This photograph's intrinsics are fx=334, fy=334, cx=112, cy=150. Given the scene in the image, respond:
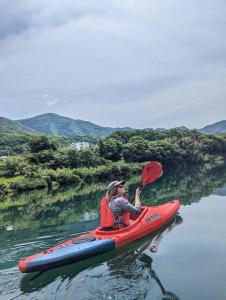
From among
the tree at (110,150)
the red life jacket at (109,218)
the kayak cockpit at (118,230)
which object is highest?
the tree at (110,150)

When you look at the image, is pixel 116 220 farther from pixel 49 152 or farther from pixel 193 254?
pixel 49 152

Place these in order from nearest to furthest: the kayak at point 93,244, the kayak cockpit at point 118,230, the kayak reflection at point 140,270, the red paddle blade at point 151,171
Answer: the kayak reflection at point 140,270
the kayak at point 93,244
the kayak cockpit at point 118,230
the red paddle blade at point 151,171

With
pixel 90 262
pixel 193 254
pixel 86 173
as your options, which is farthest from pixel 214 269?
pixel 86 173

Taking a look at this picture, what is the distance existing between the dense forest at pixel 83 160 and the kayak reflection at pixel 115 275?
27.4 m

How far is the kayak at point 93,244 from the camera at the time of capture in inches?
292

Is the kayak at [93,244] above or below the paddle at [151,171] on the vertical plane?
below

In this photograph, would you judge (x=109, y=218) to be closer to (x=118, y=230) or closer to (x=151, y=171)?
(x=118, y=230)

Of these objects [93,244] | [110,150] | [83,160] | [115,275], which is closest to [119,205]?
[93,244]

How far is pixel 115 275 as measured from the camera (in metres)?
7.25

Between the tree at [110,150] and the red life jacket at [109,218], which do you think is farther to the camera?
the tree at [110,150]

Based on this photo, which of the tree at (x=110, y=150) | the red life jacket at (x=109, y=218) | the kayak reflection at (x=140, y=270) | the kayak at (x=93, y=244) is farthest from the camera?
the tree at (x=110, y=150)

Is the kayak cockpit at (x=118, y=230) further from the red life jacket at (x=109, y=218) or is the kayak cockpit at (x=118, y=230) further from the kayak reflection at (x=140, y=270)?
the kayak reflection at (x=140, y=270)

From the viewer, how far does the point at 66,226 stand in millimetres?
12820

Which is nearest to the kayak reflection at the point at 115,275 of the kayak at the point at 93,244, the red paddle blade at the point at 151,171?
the kayak at the point at 93,244
